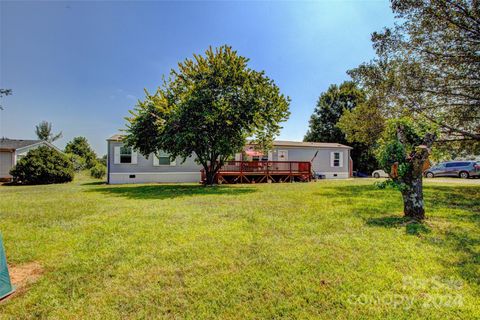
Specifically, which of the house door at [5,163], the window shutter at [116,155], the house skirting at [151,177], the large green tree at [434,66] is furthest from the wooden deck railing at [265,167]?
the house door at [5,163]

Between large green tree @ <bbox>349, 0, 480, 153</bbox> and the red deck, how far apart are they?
7399mm

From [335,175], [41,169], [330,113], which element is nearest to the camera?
[41,169]

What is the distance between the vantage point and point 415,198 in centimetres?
516

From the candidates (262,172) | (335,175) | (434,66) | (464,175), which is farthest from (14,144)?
(464,175)

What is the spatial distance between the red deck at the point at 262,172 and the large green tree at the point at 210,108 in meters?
3.47

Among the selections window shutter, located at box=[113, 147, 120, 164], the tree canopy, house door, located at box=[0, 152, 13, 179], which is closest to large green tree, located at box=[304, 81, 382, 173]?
the tree canopy

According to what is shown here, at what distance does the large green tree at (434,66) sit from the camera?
7.99 meters

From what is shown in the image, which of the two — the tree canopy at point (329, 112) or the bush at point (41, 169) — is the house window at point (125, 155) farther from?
the tree canopy at point (329, 112)

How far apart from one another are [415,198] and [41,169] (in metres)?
19.3

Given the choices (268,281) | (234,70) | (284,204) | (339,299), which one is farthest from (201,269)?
(234,70)

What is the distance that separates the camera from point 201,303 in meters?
2.34

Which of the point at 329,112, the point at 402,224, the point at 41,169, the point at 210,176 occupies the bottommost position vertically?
the point at 402,224

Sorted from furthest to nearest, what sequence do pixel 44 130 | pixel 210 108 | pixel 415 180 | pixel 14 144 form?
1. pixel 44 130
2. pixel 14 144
3. pixel 210 108
4. pixel 415 180

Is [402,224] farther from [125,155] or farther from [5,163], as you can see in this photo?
[5,163]
